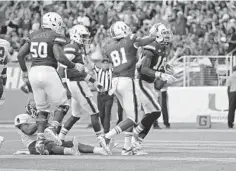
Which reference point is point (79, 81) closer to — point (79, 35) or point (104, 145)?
point (79, 35)

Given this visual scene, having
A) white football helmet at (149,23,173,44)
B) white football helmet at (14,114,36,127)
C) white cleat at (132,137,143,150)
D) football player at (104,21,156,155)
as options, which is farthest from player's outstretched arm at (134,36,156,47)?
white football helmet at (14,114,36,127)

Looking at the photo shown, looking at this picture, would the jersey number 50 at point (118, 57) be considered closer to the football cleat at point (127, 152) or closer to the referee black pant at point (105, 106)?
the football cleat at point (127, 152)

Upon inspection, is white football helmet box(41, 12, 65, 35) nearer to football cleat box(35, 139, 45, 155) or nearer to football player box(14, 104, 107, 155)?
football player box(14, 104, 107, 155)

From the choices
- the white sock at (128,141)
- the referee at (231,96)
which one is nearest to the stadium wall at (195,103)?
the referee at (231,96)

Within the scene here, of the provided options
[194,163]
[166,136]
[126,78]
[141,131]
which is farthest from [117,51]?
[166,136]

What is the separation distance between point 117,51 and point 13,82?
12629mm

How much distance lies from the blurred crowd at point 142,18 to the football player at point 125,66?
448 inches

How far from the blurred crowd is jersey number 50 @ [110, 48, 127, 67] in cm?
1145

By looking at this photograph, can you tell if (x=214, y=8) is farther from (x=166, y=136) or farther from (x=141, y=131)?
(x=141, y=131)

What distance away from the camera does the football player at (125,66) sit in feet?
35.6

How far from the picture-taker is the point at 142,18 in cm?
2578

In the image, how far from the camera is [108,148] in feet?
34.9

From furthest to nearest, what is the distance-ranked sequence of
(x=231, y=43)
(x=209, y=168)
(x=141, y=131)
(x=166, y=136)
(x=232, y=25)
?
1. (x=232, y=25)
2. (x=231, y=43)
3. (x=166, y=136)
4. (x=141, y=131)
5. (x=209, y=168)

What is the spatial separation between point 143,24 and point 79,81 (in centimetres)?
1345
